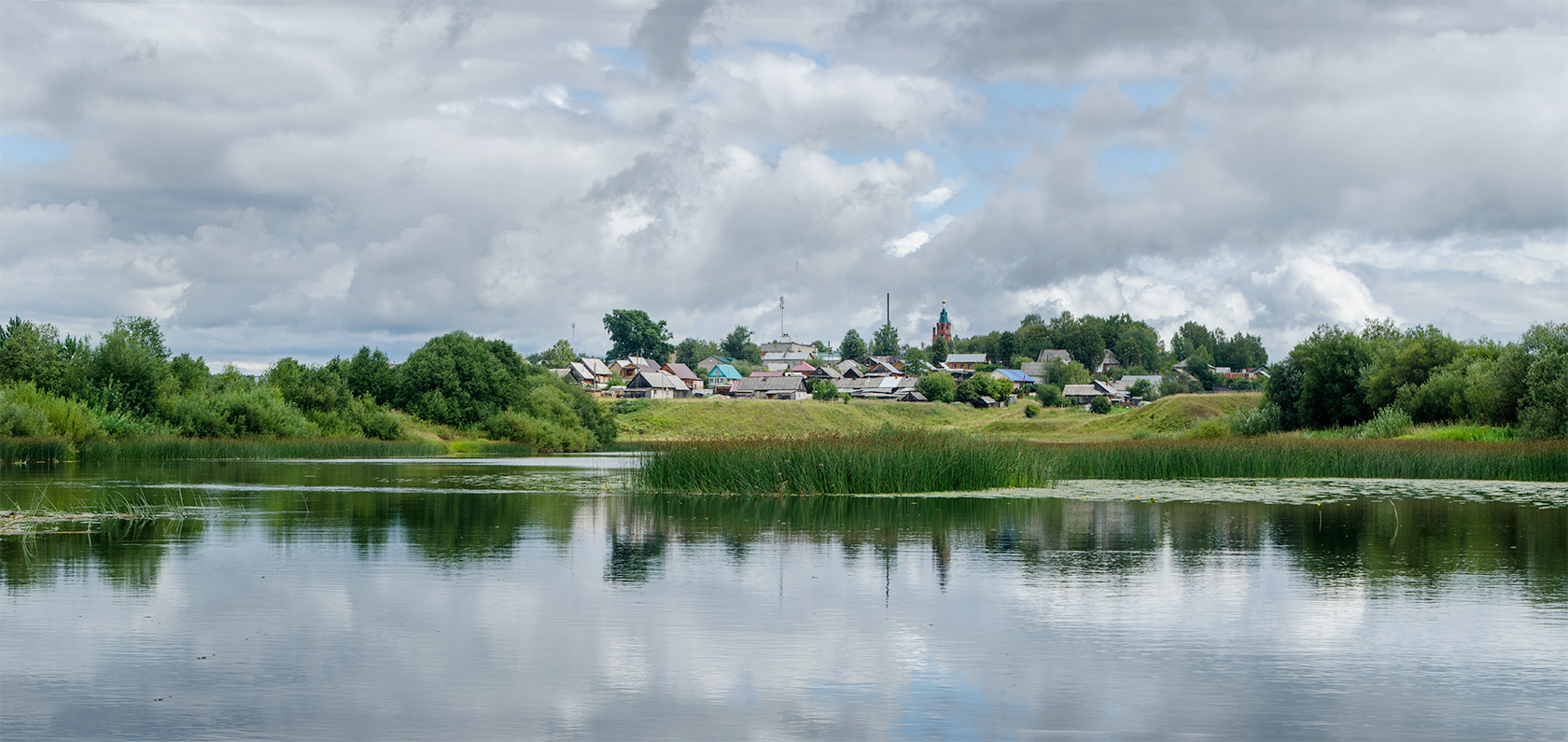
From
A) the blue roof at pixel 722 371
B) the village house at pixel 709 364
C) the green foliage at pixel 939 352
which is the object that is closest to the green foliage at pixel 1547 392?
the blue roof at pixel 722 371

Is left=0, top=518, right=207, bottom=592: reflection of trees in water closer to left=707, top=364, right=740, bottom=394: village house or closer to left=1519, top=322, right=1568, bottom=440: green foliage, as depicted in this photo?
left=1519, top=322, right=1568, bottom=440: green foliage

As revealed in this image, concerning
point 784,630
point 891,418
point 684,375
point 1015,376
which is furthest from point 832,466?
point 684,375

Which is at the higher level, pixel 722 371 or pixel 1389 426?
pixel 722 371

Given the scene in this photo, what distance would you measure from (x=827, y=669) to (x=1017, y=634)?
6.79 feet

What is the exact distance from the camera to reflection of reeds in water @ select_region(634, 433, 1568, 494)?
26094 millimetres

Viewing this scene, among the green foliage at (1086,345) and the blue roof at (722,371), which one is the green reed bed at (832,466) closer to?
the blue roof at (722,371)

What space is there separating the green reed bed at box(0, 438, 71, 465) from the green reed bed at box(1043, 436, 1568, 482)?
3496 cm

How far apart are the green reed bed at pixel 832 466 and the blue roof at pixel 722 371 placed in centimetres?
14198

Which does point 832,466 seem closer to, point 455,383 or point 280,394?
point 280,394

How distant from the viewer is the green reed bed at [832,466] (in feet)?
85.1

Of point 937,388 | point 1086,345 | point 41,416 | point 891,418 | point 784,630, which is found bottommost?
point 784,630

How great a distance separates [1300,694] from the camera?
7777mm

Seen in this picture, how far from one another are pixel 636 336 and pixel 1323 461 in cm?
14619

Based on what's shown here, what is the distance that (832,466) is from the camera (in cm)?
2577
